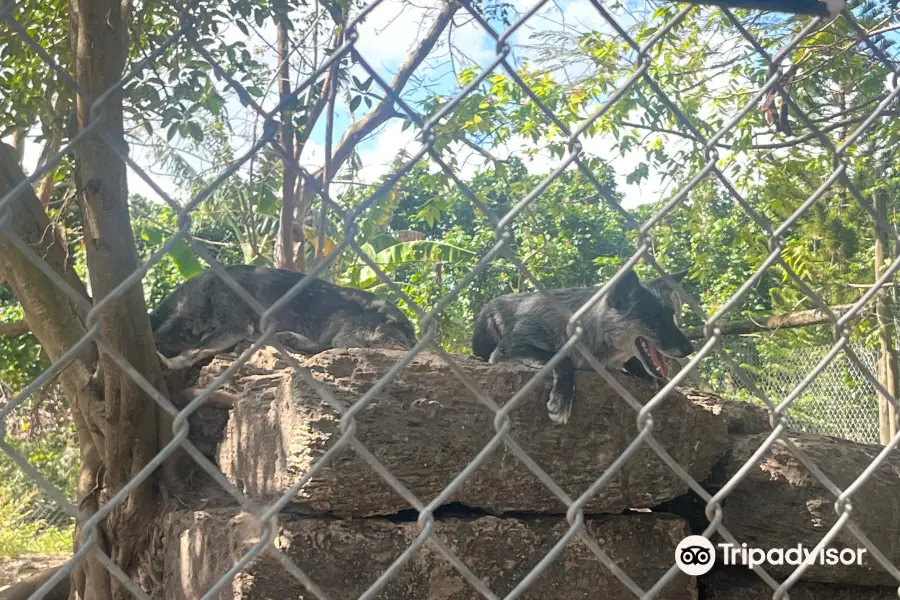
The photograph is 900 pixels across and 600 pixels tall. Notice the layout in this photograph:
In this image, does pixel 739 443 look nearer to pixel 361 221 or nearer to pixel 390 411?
pixel 390 411

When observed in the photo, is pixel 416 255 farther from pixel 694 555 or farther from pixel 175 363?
pixel 694 555

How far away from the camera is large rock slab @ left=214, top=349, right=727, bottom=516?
10.2 ft

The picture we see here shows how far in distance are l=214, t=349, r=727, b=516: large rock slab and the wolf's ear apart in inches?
23.8

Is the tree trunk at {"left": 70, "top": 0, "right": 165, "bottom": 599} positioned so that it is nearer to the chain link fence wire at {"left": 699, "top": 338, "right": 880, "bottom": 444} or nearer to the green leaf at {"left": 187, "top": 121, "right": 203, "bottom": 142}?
the green leaf at {"left": 187, "top": 121, "right": 203, "bottom": 142}

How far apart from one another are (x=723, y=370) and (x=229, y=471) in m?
7.03

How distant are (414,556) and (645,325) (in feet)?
6.07

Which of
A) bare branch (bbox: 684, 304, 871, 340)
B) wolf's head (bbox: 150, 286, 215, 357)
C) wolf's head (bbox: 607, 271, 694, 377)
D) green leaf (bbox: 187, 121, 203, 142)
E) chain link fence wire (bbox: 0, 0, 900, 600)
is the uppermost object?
green leaf (bbox: 187, 121, 203, 142)

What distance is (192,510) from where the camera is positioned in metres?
3.80

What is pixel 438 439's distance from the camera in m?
3.22

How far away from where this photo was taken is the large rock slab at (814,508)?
381cm

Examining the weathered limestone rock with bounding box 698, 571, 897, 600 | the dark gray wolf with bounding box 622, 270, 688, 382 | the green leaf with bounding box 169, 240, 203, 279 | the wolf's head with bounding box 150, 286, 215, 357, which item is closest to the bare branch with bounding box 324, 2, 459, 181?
the green leaf with bounding box 169, 240, 203, 279

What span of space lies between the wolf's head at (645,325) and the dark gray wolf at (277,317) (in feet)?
4.49

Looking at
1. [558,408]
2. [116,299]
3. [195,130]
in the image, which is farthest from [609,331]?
[116,299]

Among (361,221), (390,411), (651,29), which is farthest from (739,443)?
(361,221)
